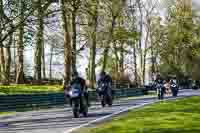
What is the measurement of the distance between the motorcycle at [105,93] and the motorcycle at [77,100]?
6.79 metres

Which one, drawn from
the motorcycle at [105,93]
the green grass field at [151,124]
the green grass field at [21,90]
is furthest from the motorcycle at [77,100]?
the green grass field at [21,90]

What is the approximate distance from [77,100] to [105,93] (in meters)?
7.18

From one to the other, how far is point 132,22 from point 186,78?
113ft

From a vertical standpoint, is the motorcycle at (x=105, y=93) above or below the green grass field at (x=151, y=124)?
above

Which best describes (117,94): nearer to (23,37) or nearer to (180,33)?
(23,37)

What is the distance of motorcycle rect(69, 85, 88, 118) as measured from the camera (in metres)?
21.5

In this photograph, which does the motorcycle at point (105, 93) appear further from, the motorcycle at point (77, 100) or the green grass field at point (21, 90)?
the green grass field at point (21, 90)

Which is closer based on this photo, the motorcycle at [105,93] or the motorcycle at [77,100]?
the motorcycle at [77,100]

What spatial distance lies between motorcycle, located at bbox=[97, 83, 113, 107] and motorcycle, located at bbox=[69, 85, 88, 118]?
6.79m

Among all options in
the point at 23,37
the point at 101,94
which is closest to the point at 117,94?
the point at 101,94

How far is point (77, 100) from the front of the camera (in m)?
21.6

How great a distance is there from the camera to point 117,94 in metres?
44.5

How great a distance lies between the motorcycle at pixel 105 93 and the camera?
28781 millimetres

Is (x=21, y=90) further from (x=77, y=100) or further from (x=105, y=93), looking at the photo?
(x=77, y=100)
